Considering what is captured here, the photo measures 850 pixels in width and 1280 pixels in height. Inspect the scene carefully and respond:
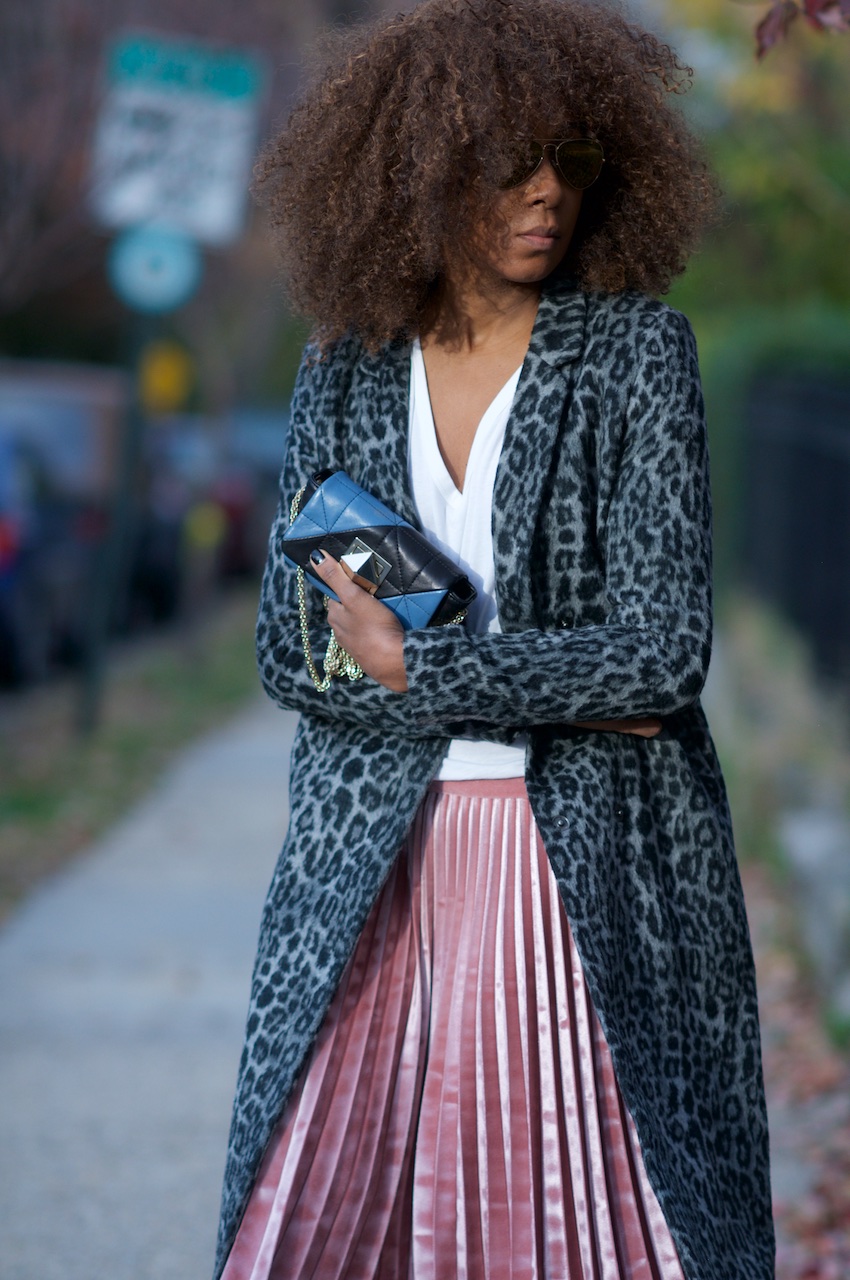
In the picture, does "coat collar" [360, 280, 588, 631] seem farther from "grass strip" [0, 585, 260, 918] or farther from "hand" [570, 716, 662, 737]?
"grass strip" [0, 585, 260, 918]

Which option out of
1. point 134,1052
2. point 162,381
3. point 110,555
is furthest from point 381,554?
point 162,381

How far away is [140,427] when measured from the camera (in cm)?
1136

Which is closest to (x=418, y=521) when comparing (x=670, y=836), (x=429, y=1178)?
(x=670, y=836)

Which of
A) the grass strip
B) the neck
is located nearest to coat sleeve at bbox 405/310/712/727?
the neck

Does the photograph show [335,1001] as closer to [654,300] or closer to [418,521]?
[418,521]

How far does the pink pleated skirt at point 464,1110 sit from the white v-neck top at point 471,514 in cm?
3

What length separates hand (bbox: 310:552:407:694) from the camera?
2.28 m

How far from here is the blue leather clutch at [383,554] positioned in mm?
2305

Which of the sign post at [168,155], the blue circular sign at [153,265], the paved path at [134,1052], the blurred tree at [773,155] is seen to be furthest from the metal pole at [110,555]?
the blurred tree at [773,155]

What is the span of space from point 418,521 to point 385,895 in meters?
0.49

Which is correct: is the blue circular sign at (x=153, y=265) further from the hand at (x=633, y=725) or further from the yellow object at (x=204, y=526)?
the hand at (x=633, y=725)

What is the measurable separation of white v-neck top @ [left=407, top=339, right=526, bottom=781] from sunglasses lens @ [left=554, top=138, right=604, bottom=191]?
258 mm

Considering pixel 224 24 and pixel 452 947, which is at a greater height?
pixel 224 24

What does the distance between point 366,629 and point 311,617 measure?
8.3 inches
